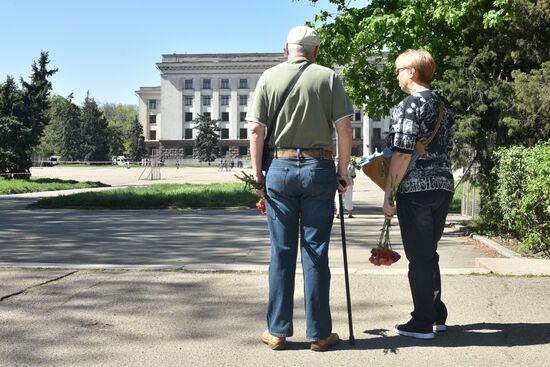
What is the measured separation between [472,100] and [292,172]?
343 inches

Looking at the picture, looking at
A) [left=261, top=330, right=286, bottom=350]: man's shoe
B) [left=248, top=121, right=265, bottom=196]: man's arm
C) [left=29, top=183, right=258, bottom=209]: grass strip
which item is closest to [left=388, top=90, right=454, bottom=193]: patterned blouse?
[left=248, top=121, right=265, bottom=196]: man's arm

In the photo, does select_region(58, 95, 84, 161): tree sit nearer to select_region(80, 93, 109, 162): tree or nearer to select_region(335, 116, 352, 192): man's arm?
select_region(80, 93, 109, 162): tree

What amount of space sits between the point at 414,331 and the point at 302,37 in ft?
6.85

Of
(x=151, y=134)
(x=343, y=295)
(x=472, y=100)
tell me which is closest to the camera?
(x=343, y=295)

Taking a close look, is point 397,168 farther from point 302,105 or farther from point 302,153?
point 302,105

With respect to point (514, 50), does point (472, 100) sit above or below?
below

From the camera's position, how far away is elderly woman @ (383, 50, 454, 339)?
166 inches

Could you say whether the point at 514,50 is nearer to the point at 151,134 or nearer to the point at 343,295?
the point at 343,295

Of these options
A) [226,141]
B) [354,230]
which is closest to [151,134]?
[226,141]

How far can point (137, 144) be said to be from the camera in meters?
118

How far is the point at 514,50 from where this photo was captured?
487 inches

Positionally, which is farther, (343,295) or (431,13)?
(431,13)

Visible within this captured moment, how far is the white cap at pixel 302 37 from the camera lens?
4.24m

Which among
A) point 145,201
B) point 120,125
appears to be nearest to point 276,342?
point 145,201
